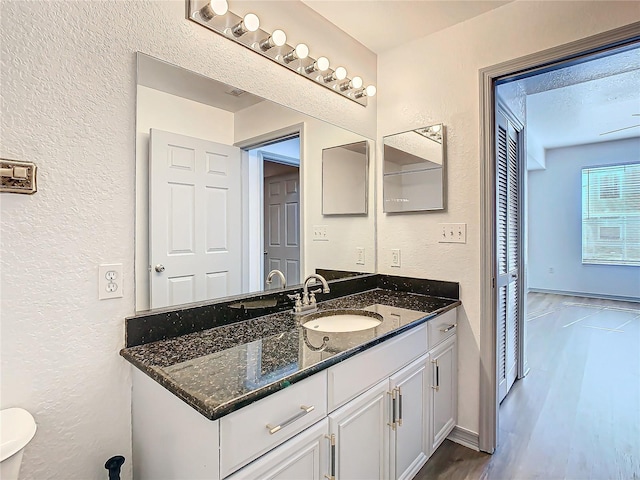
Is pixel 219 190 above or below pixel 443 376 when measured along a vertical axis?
above

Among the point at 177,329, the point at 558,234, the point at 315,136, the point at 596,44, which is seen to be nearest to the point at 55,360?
the point at 177,329

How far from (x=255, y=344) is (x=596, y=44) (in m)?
1.98

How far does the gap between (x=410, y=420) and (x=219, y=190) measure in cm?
135

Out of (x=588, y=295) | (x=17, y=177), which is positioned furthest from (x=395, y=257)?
(x=588, y=295)

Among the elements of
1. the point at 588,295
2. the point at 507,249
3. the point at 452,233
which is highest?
the point at 452,233

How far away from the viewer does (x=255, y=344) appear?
1.23m

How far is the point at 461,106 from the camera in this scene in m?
2.00

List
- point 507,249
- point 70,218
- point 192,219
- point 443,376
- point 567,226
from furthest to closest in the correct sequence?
point 567,226 < point 507,249 < point 443,376 < point 192,219 < point 70,218

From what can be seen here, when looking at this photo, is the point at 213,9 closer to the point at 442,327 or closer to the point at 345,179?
the point at 345,179

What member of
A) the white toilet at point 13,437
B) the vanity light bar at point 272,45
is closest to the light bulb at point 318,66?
the vanity light bar at point 272,45

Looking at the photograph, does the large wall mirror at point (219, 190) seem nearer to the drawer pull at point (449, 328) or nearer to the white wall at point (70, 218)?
the white wall at point (70, 218)

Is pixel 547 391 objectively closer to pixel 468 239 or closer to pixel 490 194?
pixel 468 239

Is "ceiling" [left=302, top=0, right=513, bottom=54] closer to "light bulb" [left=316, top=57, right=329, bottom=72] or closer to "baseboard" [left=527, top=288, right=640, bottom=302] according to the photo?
"light bulb" [left=316, top=57, right=329, bottom=72]

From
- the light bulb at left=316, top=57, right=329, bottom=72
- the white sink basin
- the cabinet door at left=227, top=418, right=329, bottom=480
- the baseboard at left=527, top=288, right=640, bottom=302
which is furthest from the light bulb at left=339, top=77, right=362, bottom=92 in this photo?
the baseboard at left=527, top=288, right=640, bottom=302
